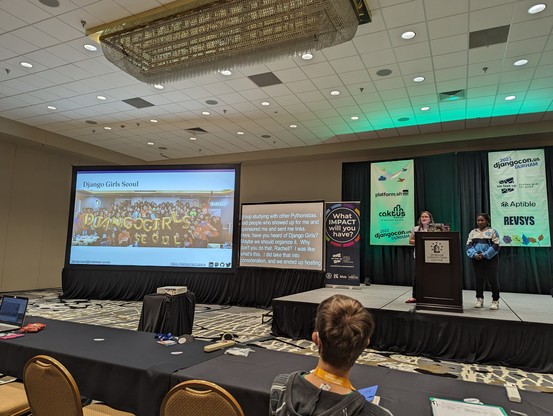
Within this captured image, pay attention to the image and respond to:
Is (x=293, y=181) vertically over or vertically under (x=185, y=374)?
over

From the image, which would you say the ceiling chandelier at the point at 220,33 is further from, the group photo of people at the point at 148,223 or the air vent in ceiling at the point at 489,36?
the group photo of people at the point at 148,223

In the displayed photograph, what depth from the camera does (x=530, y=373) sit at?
377 cm

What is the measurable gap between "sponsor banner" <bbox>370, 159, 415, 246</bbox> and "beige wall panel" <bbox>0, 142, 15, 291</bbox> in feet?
30.6

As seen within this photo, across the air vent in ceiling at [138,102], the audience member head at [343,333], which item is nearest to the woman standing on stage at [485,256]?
the audience member head at [343,333]

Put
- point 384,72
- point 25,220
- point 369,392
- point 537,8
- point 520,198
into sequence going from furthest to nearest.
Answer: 1. point 25,220
2. point 520,198
3. point 384,72
4. point 537,8
5. point 369,392

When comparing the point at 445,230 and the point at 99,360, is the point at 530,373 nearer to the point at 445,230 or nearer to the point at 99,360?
the point at 445,230

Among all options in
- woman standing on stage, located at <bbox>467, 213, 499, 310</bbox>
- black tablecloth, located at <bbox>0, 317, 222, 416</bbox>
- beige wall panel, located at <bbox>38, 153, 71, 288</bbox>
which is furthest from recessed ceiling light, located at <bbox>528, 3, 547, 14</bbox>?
beige wall panel, located at <bbox>38, 153, 71, 288</bbox>

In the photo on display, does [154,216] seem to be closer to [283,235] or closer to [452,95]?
[283,235]

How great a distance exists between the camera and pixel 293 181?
1077 centimetres

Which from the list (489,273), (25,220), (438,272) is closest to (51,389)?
(438,272)

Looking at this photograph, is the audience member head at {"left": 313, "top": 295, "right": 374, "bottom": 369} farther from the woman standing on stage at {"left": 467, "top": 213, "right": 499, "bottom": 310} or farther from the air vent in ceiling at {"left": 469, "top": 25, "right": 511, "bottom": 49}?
the air vent in ceiling at {"left": 469, "top": 25, "right": 511, "bottom": 49}

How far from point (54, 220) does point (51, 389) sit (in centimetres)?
1016

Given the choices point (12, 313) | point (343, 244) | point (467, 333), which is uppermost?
point (343, 244)

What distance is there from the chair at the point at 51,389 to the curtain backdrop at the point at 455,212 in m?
7.85
